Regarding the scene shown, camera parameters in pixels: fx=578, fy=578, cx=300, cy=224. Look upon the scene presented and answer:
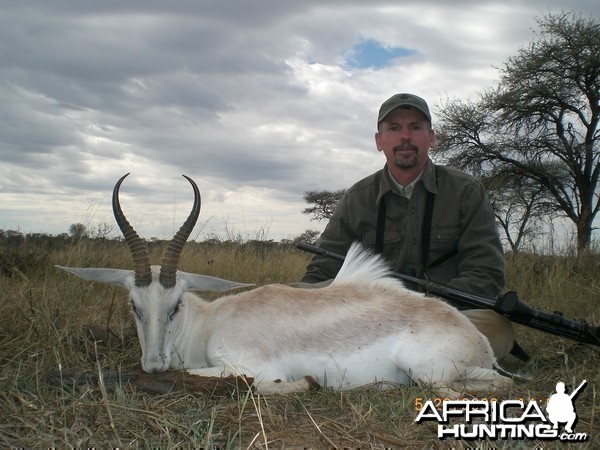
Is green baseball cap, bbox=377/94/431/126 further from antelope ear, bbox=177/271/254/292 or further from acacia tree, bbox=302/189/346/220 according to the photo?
acacia tree, bbox=302/189/346/220

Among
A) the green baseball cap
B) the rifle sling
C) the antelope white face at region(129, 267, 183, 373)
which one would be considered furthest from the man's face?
the antelope white face at region(129, 267, 183, 373)

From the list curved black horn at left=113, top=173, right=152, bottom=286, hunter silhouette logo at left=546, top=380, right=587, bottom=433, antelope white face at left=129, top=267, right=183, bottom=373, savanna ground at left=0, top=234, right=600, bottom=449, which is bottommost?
savanna ground at left=0, top=234, right=600, bottom=449

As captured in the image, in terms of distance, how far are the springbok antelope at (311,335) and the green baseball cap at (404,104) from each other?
234 cm

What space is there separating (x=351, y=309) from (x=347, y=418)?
1.04 meters

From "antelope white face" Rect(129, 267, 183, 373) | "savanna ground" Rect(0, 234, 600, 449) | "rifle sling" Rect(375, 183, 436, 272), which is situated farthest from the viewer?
"rifle sling" Rect(375, 183, 436, 272)

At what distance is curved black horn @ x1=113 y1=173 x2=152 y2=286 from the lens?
14.1 ft

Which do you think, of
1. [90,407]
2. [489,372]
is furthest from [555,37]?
[90,407]

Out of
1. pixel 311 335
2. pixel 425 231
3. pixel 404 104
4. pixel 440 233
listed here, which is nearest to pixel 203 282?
pixel 311 335

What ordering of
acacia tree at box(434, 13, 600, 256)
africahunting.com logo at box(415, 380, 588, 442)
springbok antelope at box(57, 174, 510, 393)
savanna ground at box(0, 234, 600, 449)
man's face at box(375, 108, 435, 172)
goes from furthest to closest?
acacia tree at box(434, 13, 600, 256)
man's face at box(375, 108, 435, 172)
springbok antelope at box(57, 174, 510, 393)
africahunting.com logo at box(415, 380, 588, 442)
savanna ground at box(0, 234, 600, 449)

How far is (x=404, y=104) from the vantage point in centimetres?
618

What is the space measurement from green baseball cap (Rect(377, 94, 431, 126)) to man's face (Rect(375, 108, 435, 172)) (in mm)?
63

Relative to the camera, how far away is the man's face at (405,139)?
616 centimetres

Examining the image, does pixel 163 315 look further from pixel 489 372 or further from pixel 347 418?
pixel 489 372

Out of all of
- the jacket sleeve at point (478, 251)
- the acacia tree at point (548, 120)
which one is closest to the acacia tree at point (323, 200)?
the acacia tree at point (548, 120)
